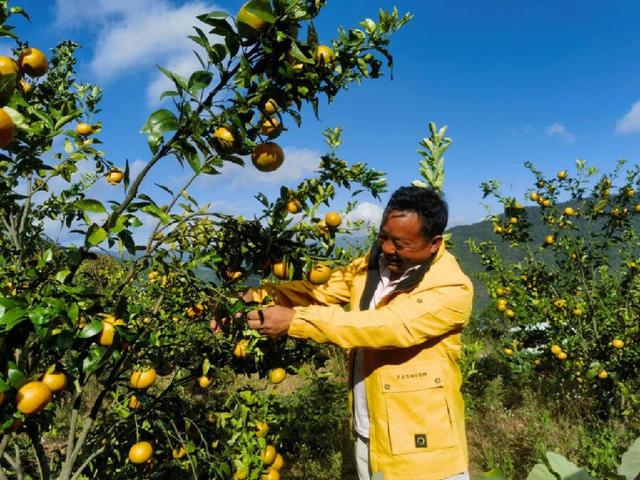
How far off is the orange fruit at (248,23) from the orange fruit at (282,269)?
76cm

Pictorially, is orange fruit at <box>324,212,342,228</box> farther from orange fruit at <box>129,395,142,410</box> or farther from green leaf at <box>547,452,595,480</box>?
green leaf at <box>547,452,595,480</box>

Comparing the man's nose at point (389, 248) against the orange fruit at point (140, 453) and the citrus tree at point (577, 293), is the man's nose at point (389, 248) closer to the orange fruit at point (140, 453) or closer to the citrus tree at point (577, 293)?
the orange fruit at point (140, 453)

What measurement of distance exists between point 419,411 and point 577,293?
380cm

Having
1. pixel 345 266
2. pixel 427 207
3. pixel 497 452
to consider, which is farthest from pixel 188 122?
pixel 497 452

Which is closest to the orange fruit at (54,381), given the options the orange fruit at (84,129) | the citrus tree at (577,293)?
the orange fruit at (84,129)

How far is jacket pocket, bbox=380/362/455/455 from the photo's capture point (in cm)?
178

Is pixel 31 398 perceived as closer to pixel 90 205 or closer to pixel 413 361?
pixel 90 205

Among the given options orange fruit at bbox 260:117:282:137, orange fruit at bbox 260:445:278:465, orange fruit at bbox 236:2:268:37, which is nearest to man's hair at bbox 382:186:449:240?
orange fruit at bbox 260:117:282:137

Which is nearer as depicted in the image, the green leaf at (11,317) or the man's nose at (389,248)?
the green leaf at (11,317)

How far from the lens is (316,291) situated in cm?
219

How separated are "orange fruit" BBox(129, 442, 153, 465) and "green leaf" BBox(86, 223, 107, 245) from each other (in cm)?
101

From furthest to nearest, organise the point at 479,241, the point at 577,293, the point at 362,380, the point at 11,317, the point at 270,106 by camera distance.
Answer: the point at 479,241, the point at 577,293, the point at 362,380, the point at 270,106, the point at 11,317

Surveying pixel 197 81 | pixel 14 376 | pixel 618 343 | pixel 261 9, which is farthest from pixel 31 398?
pixel 618 343

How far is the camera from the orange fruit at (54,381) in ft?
4.23
